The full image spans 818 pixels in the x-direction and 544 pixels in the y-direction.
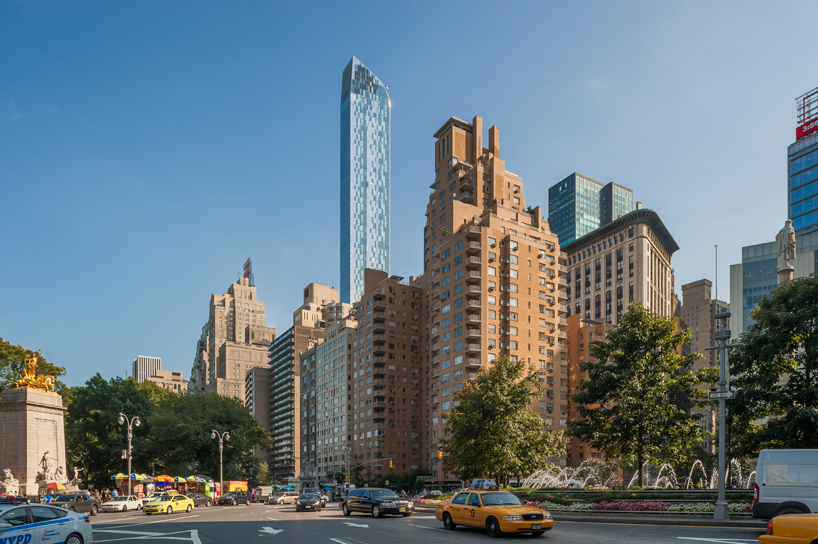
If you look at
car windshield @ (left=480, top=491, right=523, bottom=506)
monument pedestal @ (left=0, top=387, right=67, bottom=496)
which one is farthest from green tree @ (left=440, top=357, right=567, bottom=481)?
monument pedestal @ (left=0, top=387, right=67, bottom=496)

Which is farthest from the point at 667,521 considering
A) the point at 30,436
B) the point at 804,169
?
the point at 804,169

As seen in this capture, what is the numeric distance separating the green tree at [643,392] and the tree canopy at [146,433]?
51306mm

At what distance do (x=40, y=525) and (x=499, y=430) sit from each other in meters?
32.5

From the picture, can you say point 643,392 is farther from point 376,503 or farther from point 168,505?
point 168,505

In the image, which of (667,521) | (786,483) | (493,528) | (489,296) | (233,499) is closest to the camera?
(786,483)

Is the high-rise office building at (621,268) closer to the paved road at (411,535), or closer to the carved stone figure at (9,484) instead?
the carved stone figure at (9,484)

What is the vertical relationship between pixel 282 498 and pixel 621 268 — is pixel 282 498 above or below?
below

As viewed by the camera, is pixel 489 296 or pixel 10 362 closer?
pixel 10 362

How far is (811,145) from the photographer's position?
104 metres

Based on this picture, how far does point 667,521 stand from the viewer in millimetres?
20969

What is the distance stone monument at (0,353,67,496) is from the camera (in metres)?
46.3

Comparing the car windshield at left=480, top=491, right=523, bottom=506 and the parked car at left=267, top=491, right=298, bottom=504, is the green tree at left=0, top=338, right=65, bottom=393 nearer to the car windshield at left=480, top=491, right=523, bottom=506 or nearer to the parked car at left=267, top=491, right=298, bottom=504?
the parked car at left=267, top=491, right=298, bottom=504

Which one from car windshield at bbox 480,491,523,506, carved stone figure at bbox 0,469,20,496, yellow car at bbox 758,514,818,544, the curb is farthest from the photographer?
carved stone figure at bbox 0,469,20,496

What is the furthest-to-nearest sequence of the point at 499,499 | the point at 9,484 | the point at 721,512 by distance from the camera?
1. the point at 9,484
2. the point at 721,512
3. the point at 499,499
